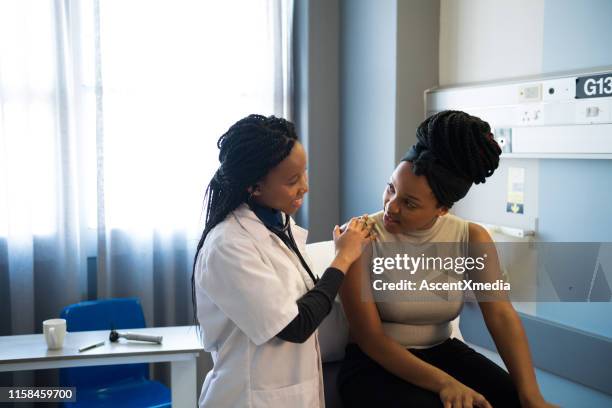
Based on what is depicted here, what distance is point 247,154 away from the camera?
5.20ft

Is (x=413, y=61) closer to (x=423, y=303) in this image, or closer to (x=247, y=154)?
(x=423, y=303)

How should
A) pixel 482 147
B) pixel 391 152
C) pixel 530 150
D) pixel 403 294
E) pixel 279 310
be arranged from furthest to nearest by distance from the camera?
pixel 391 152, pixel 530 150, pixel 403 294, pixel 482 147, pixel 279 310

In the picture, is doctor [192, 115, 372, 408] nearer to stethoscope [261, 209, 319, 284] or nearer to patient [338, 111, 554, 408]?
stethoscope [261, 209, 319, 284]

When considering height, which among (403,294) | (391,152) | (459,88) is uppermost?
(459,88)

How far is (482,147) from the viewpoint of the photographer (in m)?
1.68

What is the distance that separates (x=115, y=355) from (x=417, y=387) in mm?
1121

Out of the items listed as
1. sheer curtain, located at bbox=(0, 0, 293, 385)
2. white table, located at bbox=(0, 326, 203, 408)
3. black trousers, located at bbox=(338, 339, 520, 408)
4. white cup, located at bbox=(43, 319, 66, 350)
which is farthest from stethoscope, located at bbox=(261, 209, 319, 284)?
sheer curtain, located at bbox=(0, 0, 293, 385)

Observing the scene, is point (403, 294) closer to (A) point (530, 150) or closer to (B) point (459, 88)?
(A) point (530, 150)

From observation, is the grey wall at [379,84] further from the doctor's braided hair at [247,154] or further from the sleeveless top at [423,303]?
the doctor's braided hair at [247,154]

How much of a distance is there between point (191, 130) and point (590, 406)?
2204mm

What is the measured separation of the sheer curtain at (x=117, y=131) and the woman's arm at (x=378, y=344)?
1.71 meters

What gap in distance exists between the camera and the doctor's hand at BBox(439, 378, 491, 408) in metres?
1.58

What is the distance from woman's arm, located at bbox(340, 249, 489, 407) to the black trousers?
3 centimetres

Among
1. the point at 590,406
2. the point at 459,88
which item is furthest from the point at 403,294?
the point at 459,88
